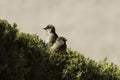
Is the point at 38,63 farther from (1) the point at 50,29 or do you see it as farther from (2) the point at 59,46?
(1) the point at 50,29

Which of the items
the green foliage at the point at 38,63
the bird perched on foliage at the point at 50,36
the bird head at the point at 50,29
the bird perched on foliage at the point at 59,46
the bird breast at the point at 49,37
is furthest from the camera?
the bird head at the point at 50,29

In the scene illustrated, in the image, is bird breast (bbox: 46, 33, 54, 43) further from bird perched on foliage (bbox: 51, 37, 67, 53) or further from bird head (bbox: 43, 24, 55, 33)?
bird perched on foliage (bbox: 51, 37, 67, 53)

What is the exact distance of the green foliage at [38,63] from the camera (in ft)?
46.2

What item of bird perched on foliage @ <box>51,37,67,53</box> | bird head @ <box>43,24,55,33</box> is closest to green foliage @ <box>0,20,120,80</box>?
bird perched on foliage @ <box>51,37,67,53</box>

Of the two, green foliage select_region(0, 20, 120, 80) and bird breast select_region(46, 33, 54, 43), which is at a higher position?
bird breast select_region(46, 33, 54, 43)

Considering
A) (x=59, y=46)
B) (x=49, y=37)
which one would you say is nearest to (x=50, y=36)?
(x=49, y=37)

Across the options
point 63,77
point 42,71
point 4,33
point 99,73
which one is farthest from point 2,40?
point 99,73

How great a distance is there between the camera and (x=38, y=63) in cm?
1647

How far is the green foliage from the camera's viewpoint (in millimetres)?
14086

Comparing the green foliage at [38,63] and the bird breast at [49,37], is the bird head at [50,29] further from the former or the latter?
the green foliage at [38,63]

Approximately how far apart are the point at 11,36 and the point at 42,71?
8.18 feet

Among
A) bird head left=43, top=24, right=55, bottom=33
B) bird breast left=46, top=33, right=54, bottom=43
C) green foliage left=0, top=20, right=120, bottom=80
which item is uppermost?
bird head left=43, top=24, right=55, bottom=33

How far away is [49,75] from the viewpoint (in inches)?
699

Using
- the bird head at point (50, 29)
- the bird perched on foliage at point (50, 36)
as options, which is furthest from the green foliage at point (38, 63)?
the bird head at point (50, 29)
